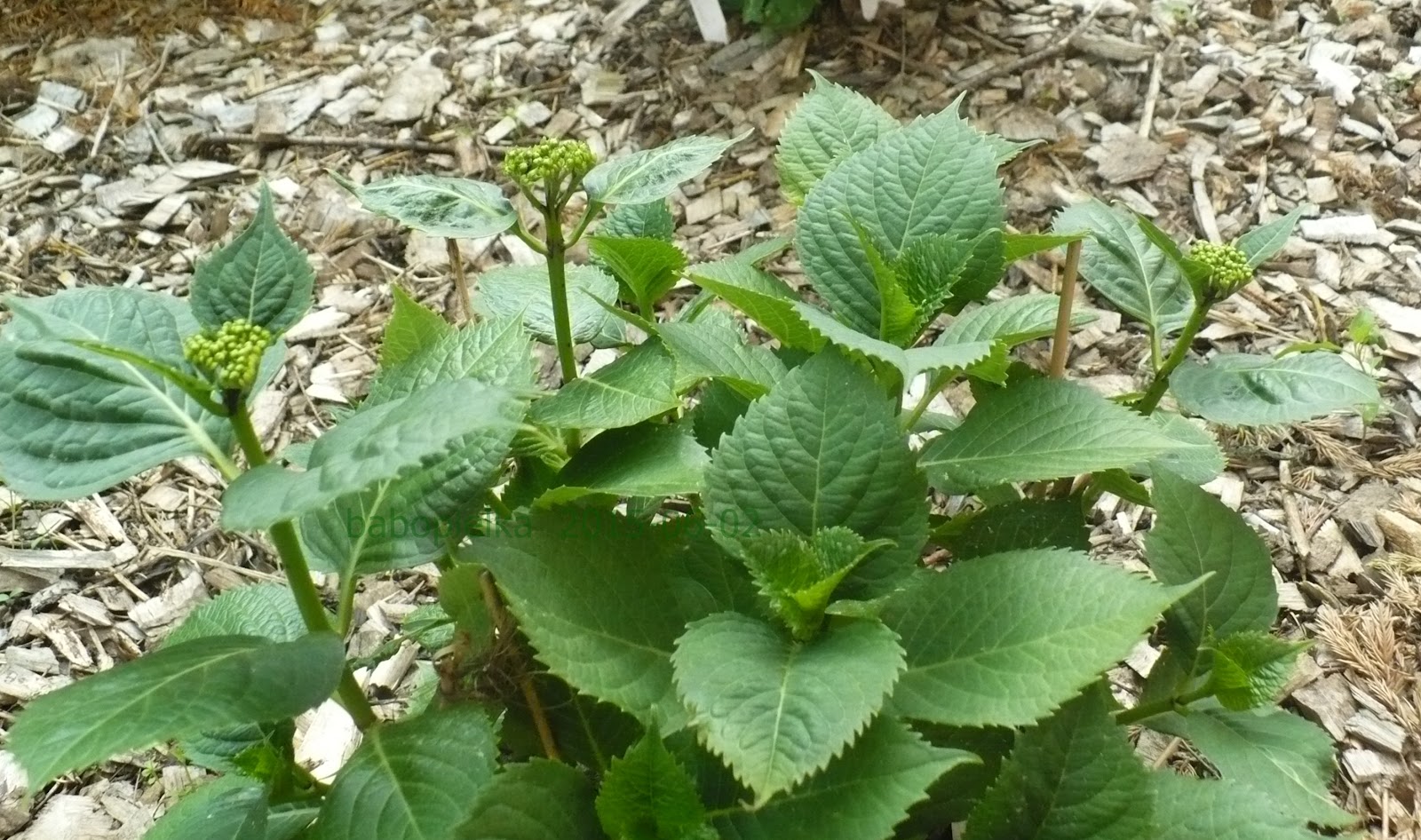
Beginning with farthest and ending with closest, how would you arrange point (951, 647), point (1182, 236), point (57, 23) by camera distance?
point (57, 23) < point (1182, 236) < point (951, 647)

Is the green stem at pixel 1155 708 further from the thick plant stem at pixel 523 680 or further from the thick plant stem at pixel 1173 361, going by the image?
the thick plant stem at pixel 523 680

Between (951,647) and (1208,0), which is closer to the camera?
(951,647)

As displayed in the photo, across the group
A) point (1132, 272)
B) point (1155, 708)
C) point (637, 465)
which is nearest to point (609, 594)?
point (637, 465)

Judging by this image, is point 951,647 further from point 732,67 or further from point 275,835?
point 732,67

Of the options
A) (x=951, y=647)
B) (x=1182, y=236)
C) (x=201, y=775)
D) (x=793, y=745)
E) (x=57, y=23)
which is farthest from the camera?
(x=57, y=23)

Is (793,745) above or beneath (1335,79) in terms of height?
above

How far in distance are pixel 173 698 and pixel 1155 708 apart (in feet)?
2.26

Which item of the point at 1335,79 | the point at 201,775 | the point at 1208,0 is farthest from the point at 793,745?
the point at 1208,0

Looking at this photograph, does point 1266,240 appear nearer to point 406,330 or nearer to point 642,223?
point 642,223

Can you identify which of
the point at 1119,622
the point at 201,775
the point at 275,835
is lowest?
the point at 201,775

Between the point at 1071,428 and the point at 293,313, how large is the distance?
1.70ft

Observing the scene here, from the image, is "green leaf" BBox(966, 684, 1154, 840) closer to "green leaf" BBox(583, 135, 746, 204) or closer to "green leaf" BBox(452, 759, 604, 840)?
"green leaf" BBox(452, 759, 604, 840)

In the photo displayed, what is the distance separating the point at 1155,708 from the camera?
810 mm

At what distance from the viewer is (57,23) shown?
2350mm
